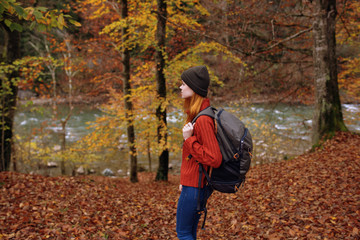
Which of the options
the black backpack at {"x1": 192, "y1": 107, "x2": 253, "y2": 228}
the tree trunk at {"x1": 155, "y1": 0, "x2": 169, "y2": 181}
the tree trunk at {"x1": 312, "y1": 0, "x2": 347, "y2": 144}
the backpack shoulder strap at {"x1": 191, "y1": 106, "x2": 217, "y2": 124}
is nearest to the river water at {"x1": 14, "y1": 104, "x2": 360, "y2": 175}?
the tree trunk at {"x1": 155, "y1": 0, "x2": 169, "y2": 181}

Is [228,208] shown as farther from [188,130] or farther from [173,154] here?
[173,154]

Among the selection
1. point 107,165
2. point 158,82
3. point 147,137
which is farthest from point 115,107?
point 107,165

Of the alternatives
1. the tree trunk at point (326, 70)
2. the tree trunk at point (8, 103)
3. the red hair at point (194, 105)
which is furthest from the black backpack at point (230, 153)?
the tree trunk at point (8, 103)

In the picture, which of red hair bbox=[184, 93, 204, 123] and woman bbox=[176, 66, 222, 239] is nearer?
woman bbox=[176, 66, 222, 239]

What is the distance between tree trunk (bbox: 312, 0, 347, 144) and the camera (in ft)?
27.1

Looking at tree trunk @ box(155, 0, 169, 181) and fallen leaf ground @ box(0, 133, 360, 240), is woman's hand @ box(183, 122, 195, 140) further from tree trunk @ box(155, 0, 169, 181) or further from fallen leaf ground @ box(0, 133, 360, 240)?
tree trunk @ box(155, 0, 169, 181)

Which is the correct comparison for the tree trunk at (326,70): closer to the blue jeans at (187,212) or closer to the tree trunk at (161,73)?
the tree trunk at (161,73)

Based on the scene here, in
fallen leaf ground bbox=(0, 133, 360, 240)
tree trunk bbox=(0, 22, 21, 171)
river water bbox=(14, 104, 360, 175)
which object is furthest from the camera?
river water bbox=(14, 104, 360, 175)

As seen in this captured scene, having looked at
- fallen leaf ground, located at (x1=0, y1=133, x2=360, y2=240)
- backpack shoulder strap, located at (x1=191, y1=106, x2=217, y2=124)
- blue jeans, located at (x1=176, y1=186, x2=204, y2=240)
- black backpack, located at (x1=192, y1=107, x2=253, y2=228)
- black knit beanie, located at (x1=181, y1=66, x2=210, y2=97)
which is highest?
black knit beanie, located at (x1=181, y1=66, x2=210, y2=97)

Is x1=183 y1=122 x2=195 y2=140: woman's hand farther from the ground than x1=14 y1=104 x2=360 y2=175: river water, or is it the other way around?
x1=183 y1=122 x2=195 y2=140: woman's hand

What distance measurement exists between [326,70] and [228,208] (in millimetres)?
5705

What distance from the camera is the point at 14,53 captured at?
9070 millimetres

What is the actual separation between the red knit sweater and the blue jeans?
8 centimetres

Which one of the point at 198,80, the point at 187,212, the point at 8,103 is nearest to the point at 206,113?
the point at 198,80
